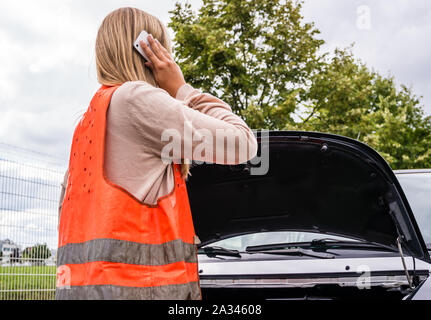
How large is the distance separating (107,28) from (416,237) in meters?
1.89

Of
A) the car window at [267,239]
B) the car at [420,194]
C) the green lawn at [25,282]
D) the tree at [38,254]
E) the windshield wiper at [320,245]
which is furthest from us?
the tree at [38,254]

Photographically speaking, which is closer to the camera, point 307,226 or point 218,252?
point 218,252

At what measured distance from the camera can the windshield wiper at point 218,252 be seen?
2574 mm

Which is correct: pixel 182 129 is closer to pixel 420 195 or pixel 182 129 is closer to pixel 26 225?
pixel 420 195

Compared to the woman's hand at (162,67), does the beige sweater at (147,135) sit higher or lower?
lower

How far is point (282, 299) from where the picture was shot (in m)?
2.23

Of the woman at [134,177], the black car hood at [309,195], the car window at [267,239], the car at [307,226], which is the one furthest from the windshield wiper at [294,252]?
the woman at [134,177]

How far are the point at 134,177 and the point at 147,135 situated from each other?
0.14m

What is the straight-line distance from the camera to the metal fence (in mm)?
7199

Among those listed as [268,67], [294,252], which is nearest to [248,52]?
[268,67]

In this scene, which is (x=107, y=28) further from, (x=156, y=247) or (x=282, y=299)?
(x=282, y=299)

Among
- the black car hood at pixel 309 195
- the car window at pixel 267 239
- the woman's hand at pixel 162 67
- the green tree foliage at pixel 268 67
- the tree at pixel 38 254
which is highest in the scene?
the green tree foliage at pixel 268 67

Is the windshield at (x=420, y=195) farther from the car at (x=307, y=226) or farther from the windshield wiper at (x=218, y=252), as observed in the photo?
the windshield wiper at (x=218, y=252)

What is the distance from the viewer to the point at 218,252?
2.63 meters
